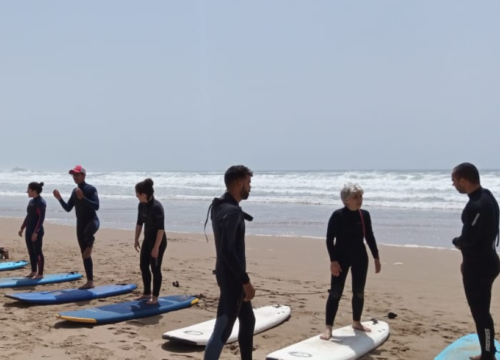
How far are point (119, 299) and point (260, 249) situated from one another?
4839mm

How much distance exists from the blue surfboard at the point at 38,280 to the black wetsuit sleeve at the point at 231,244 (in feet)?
16.7

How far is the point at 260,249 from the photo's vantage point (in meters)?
11.6

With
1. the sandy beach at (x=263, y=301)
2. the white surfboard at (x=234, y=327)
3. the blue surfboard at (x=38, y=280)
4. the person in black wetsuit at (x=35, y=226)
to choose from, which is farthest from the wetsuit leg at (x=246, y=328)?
the person in black wetsuit at (x=35, y=226)

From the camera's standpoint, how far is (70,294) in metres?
7.09

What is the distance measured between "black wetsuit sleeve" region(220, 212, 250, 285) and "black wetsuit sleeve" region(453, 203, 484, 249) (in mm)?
1783

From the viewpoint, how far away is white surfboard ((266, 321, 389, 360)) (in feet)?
15.5

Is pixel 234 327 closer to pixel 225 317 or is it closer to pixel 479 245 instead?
pixel 225 317

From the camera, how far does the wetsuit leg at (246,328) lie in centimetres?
410

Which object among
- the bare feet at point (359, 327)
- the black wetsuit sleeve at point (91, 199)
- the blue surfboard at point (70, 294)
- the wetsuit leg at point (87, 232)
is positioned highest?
the black wetsuit sleeve at point (91, 199)

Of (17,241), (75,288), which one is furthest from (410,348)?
(17,241)

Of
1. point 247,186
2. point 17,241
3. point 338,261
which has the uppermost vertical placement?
point 247,186

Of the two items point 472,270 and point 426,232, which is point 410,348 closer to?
point 472,270

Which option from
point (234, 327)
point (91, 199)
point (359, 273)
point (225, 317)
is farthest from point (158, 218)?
point (225, 317)

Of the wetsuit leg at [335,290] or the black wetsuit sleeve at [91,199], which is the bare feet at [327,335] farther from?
the black wetsuit sleeve at [91,199]
